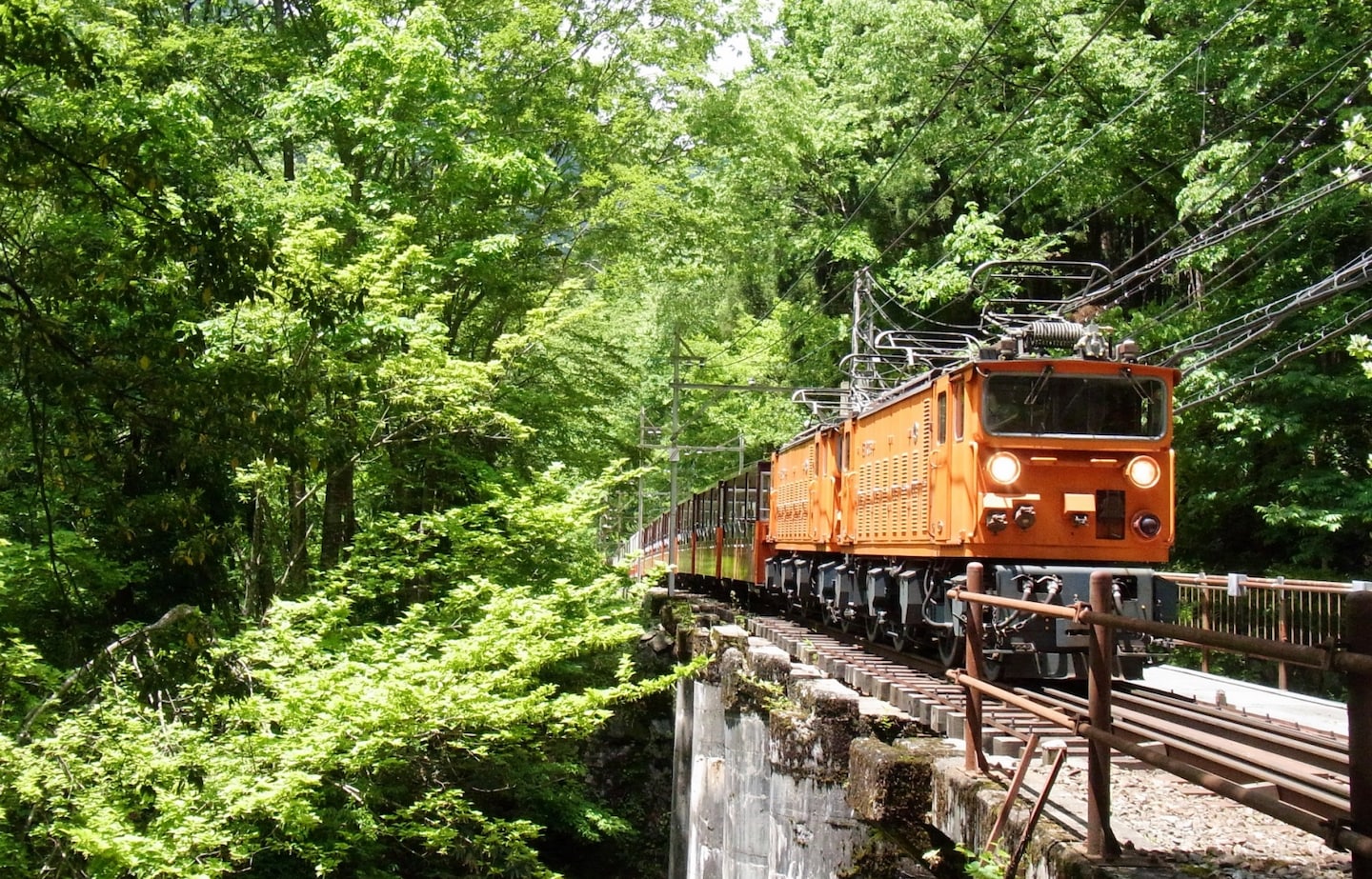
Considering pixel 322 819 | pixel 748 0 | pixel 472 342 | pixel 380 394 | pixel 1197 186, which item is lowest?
pixel 322 819

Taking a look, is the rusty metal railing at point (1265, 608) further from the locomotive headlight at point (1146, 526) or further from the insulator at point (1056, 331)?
the insulator at point (1056, 331)

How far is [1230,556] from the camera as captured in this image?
20000 mm

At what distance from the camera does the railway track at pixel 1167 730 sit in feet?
12.5

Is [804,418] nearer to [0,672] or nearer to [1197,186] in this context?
[1197,186]

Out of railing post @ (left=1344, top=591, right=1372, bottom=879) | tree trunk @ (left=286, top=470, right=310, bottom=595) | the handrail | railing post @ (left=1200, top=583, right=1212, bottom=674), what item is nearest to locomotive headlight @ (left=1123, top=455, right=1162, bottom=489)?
railing post @ (left=1200, top=583, right=1212, bottom=674)

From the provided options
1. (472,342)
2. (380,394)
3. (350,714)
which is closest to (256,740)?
(350,714)

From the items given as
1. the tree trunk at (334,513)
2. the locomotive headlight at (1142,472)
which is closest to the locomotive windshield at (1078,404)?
the locomotive headlight at (1142,472)

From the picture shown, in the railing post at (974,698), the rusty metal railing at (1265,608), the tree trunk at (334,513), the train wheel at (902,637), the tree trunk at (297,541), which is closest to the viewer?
the railing post at (974,698)

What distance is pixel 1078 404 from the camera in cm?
1011

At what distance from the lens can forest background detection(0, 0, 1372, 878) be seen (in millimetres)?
6340

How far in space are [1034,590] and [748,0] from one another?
15009 mm

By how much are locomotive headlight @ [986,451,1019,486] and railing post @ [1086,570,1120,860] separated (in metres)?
5.38

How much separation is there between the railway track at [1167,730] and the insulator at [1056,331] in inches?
119

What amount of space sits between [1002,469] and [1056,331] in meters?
1.59
